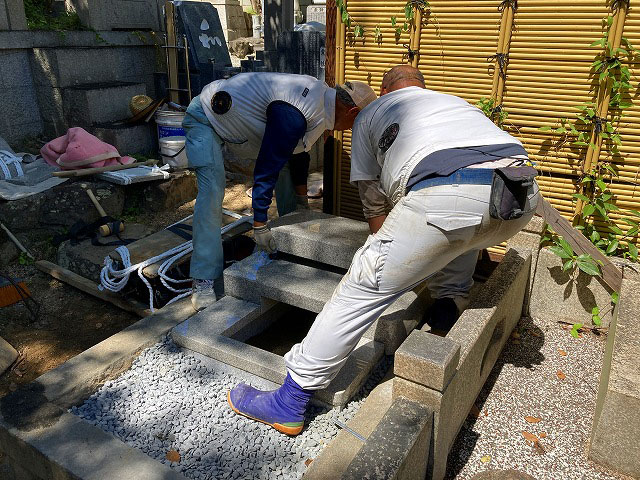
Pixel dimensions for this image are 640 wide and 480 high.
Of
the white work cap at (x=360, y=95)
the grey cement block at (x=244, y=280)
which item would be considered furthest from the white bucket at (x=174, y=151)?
the white work cap at (x=360, y=95)

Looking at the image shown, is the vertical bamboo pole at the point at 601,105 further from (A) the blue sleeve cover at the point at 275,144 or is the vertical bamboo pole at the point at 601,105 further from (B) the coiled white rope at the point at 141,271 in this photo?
(B) the coiled white rope at the point at 141,271

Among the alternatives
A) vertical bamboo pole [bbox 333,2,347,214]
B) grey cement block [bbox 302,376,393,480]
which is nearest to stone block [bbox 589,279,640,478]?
grey cement block [bbox 302,376,393,480]

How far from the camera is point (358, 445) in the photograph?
2680 millimetres

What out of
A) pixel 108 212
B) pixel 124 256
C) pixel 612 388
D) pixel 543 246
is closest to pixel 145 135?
pixel 108 212

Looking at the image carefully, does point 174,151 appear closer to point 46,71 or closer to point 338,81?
point 46,71

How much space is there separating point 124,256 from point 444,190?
3402 mm

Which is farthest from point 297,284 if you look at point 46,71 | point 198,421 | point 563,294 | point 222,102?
point 46,71

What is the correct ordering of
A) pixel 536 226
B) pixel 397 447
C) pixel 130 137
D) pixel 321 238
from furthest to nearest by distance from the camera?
pixel 130 137 < pixel 536 226 < pixel 321 238 < pixel 397 447

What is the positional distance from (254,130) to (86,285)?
248 centimetres

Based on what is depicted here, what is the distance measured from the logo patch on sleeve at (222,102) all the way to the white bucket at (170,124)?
406cm

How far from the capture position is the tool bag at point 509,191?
8.13 feet

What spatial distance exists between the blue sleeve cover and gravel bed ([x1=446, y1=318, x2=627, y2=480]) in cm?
209

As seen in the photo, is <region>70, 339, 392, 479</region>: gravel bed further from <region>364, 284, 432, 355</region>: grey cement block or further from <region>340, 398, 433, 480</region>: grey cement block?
<region>340, 398, 433, 480</region>: grey cement block

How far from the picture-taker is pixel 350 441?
2699 millimetres
